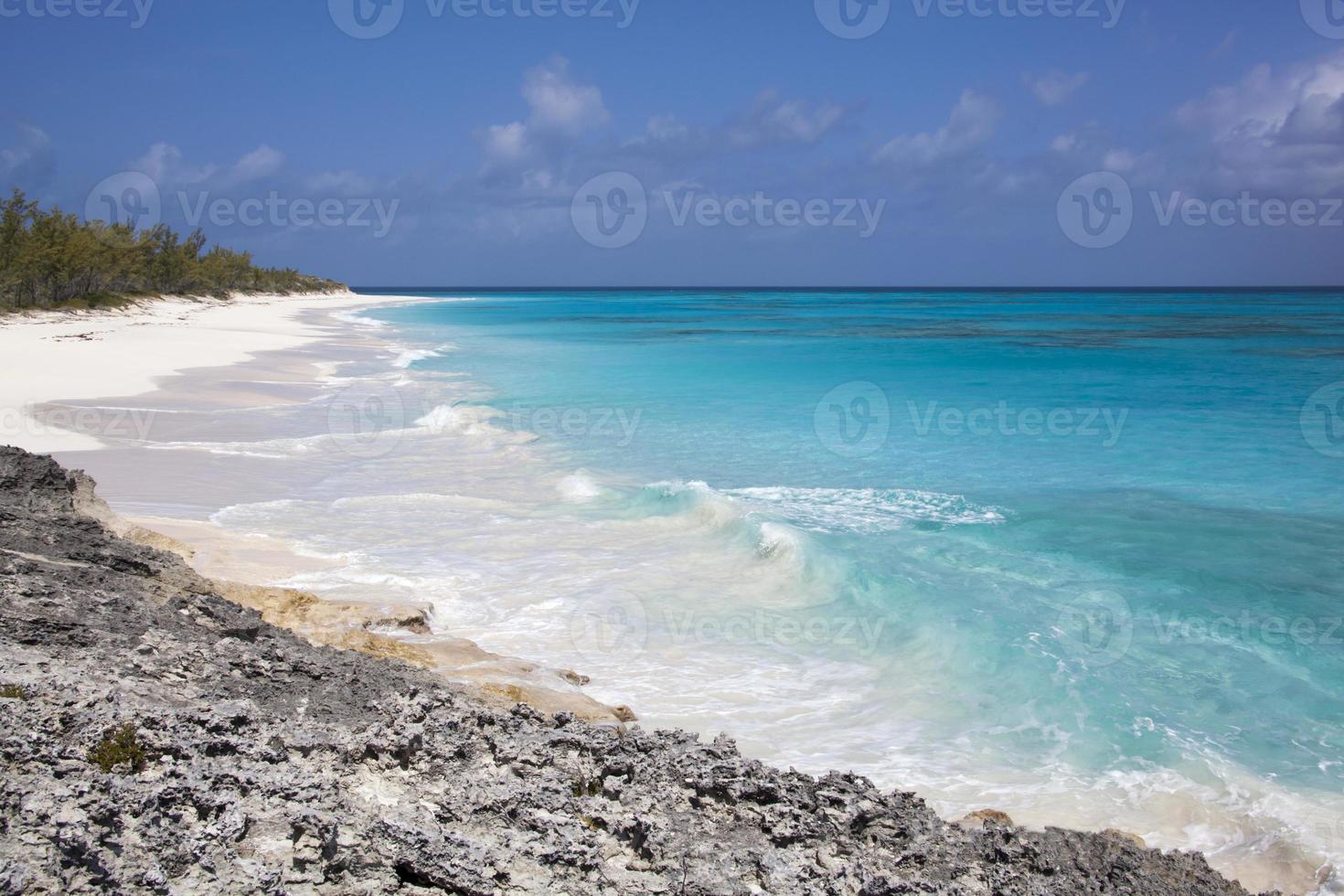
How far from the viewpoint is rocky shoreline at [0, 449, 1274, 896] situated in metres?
2.89

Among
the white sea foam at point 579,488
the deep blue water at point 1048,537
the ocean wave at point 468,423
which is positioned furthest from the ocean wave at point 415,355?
the white sea foam at point 579,488

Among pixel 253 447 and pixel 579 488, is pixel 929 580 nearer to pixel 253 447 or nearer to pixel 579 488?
pixel 579 488

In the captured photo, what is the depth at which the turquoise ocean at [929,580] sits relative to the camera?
601 centimetres

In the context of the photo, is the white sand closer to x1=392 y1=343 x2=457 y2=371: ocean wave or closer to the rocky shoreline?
x1=392 y1=343 x2=457 y2=371: ocean wave

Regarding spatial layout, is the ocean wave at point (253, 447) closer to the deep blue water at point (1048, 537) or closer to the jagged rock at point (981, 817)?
the deep blue water at point (1048, 537)

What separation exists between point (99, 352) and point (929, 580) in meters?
27.8

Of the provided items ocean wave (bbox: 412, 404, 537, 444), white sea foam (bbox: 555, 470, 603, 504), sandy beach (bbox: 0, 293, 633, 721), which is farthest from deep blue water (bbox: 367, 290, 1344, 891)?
sandy beach (bbox: 0, 293, 633, 721)

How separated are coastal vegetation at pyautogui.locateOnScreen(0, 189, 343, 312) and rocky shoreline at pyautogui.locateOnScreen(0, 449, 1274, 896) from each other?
4804 cm

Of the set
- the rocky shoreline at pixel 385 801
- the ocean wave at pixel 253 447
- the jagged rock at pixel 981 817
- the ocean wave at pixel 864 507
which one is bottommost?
the jagged rock at pixel 981 817

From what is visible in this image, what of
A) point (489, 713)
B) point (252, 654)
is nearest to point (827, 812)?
point (489, 713)

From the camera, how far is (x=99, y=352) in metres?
27.6

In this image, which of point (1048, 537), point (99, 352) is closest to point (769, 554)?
point (1048, 537)

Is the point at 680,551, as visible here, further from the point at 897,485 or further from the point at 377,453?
the point at 377,453

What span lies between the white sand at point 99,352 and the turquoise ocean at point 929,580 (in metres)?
4.37
